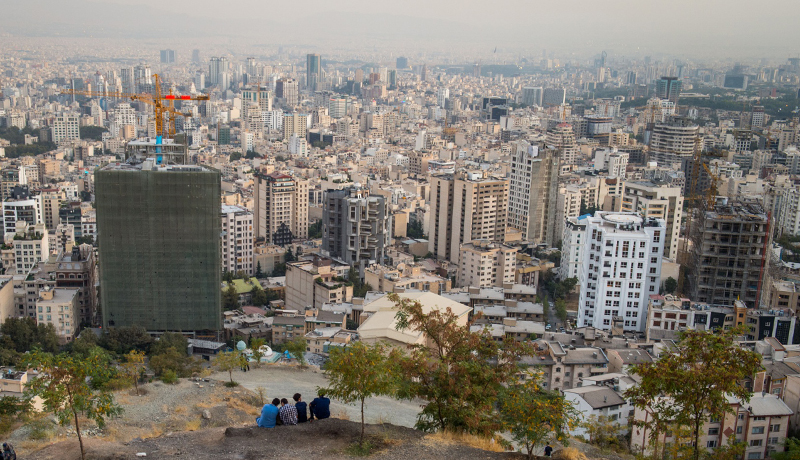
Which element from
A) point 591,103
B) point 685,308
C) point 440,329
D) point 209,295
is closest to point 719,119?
point 591,103

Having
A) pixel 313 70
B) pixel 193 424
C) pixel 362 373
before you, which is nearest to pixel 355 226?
pixel 193 424

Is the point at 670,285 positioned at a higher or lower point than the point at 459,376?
lower

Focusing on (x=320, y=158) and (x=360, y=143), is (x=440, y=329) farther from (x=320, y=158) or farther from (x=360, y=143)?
(x=360, y=143)

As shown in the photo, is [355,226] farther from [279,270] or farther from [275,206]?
[275,206]

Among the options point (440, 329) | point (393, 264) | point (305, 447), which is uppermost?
point (440, 329)

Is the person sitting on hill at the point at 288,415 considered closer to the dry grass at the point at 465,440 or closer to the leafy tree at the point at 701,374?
the dry grass at the point at 465,440
